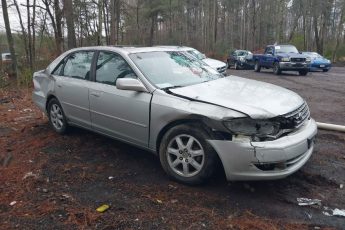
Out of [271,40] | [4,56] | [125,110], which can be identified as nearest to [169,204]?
[125,110]

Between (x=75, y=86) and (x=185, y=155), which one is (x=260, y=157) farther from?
(x=75, y=86)

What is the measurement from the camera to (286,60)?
746 inches

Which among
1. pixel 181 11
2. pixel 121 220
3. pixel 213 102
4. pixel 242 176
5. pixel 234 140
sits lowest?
pixel 121 220

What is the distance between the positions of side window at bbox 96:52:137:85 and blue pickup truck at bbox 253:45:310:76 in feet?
51.3

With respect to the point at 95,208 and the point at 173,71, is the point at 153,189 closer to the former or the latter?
the point at 95,208

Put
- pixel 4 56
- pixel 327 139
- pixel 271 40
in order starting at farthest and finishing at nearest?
pixel 271 40
pixel 4 56
pixel 327 139

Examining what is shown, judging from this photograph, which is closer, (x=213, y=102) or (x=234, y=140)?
(x=234, y=140)

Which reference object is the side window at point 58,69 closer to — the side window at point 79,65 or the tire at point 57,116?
the side window at point 79,65

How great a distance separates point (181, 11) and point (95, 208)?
43680 mm

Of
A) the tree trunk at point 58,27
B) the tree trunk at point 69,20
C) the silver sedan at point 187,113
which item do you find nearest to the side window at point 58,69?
the silver sedan at point 187,113

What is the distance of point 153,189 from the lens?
4.00 m

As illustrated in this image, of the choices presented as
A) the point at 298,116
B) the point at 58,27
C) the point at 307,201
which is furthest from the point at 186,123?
the point at 58,27

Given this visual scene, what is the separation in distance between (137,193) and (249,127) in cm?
146

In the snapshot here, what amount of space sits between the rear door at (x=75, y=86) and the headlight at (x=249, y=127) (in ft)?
Result: 8.31
